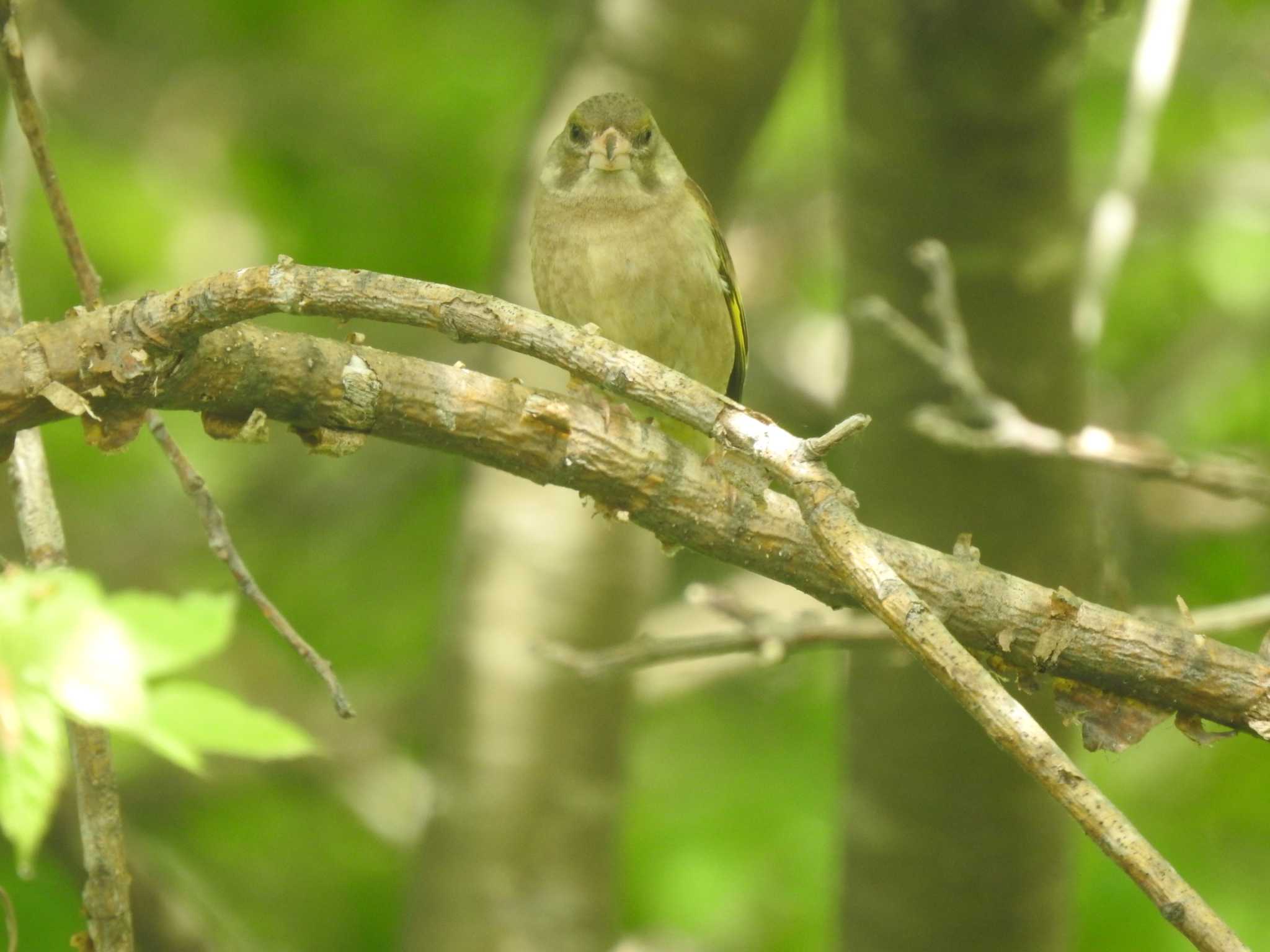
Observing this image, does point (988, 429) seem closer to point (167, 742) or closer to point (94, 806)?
point (94, 806)

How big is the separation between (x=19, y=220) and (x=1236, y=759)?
17.6 ft

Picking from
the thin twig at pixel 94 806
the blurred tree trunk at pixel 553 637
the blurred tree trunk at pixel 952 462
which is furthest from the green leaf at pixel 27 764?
the blurred tree trunk at pixel 553 637

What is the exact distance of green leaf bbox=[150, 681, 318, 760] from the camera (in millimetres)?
1800

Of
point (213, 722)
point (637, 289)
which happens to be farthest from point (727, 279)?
point (213, 722)

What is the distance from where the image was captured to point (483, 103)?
768 centimetres

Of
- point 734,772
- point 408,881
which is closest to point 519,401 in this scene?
point 408,881

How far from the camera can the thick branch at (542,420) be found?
2328mm

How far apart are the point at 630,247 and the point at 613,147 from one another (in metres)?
0.33

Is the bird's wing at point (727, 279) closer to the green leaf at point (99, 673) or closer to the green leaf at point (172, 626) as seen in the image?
the green leaf at point (172, 626)

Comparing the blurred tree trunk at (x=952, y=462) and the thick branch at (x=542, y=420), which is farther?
the blurred tree trunk at (x=952, y=462)

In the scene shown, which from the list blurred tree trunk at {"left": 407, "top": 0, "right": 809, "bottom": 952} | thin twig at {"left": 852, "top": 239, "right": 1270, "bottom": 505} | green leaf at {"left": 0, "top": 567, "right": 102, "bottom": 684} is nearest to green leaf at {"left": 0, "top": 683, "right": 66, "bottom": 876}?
green leaf at {"left": 0, "top": 567, "right": 102, "bottom": 684}

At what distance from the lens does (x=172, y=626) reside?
1.71 metres

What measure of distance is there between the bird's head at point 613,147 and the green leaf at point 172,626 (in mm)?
2846

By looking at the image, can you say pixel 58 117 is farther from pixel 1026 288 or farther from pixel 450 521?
pixel 1026 288
